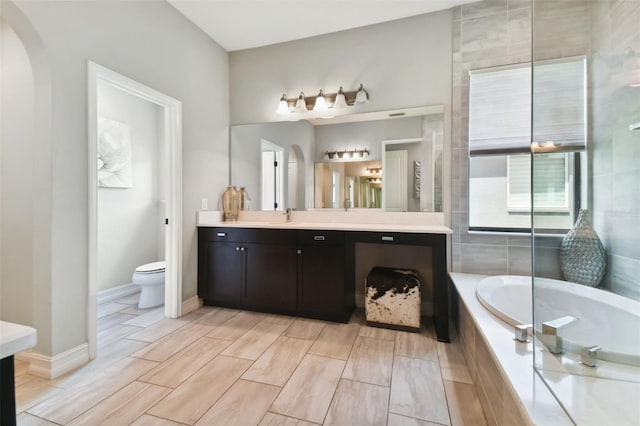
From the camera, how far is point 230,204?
3.01 metres

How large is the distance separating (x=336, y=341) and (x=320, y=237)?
810 mm

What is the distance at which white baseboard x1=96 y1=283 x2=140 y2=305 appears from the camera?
110 inches

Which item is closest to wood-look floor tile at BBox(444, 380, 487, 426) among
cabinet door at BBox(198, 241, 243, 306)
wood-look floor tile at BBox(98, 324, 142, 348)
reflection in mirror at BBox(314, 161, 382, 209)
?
reflection in mirror at BBox(314, 161, 382, 209)

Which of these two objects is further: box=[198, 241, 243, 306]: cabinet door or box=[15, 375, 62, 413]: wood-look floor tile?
box=[198, 241, 243, 306]: cabinet door

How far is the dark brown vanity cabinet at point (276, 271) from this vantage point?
2.29 meters

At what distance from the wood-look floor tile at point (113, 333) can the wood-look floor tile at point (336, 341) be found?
4.82 ft

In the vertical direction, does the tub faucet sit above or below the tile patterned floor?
above

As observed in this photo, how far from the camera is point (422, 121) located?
2.50 m

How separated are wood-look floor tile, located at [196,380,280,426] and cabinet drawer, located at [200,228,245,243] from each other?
50.8 inches

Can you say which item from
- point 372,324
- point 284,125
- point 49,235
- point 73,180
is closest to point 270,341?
point 372,324

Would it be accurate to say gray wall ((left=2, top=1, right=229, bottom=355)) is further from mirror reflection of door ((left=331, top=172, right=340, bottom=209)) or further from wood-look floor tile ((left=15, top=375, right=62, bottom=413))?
mirror reflection of door ((left=331, top=172, right=340, bottom=209))

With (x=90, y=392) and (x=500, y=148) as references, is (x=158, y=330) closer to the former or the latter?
(x=90, y=392)

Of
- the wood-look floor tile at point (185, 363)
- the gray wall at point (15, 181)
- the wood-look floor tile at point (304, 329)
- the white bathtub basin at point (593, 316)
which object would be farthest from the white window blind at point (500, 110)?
the gray wall at point (15, 181)

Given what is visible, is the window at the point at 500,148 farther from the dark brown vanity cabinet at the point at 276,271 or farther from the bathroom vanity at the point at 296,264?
the dark brown vanity cabinet at the point at 276,271
